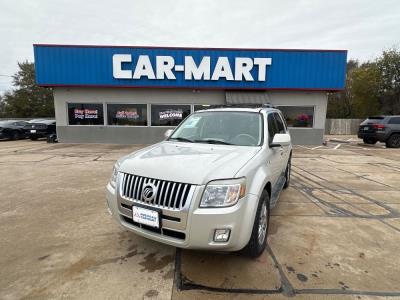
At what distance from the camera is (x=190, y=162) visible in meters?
2.86

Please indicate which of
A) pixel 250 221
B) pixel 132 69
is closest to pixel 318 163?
pixel 250 221

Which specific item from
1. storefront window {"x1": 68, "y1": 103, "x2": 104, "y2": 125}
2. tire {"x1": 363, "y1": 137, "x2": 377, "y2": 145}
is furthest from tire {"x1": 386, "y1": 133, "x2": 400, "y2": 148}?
storefront window {"x1": 68, "y1": 103, "x2": 104, "y2": 125}

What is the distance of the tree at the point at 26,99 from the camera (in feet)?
158

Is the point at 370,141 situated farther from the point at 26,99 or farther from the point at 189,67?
the point at 26,99

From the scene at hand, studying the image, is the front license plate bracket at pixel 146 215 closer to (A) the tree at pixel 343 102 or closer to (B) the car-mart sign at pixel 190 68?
(B) the car-mart sign at pixel 190 68

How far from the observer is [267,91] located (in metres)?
16.0

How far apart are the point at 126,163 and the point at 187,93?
1343 cm

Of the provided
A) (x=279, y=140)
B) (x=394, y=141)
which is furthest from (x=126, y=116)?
(x=394, y=141)

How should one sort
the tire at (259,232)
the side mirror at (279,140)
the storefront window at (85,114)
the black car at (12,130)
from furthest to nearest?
the black car at (12,130) → the storefront window at (85,114) → the side mirror at (279,140) → the tire at (259,232)

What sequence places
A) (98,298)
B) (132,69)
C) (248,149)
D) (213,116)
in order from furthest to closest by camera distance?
1. (132,69)
2. (213,116)
3. (248,149)
4. (98,298)

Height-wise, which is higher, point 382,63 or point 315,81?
point 382,63

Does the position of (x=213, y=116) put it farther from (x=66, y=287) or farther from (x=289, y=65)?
(x=289, y=65)

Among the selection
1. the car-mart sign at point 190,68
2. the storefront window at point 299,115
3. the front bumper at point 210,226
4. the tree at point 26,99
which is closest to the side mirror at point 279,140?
the front bumper at point 210,226

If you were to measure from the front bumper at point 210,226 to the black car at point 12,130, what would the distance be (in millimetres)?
20962
